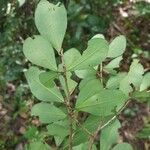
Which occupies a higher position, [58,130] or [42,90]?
[42,90]

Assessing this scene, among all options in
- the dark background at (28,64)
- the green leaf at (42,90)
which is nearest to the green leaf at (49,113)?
the green leaf at (42,90)

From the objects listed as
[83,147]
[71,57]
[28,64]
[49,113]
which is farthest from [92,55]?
[28,64]

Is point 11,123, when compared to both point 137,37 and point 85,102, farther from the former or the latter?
point 85,102

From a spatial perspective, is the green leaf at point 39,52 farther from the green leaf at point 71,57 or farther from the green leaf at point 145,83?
the green leaf at point 145,83

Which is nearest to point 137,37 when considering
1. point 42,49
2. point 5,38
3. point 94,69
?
point 5,38

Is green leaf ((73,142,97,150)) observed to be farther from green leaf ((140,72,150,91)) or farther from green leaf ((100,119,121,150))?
green leaf ((140,72,150,91))

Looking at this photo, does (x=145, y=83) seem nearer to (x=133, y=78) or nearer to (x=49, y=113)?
(x=133, y=78)

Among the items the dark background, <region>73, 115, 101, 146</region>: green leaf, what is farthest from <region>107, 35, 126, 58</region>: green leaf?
the dark background
